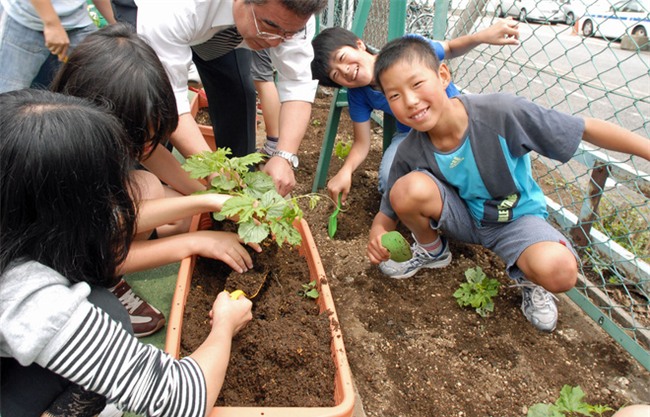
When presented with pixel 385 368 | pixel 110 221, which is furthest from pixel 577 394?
pixel 110 221

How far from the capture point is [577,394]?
1175 mm

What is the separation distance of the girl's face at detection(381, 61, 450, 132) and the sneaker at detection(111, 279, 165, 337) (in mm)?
1175

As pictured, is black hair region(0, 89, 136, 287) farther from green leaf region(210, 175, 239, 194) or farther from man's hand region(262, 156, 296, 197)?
man's hand region(262, 156, 296, 197)

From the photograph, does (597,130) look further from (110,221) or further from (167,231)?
(167,231)

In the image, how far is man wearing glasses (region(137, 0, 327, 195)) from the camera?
1.56 m

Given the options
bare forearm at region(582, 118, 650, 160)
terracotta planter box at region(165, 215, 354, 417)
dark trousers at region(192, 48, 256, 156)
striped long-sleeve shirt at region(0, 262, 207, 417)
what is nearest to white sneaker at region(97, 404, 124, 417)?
terracotta planter box at region(165, 215, 354, 417)

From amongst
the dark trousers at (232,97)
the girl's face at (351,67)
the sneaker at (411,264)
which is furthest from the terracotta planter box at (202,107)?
the sneaker at (411,264)

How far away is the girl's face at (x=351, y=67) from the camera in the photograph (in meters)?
2.21

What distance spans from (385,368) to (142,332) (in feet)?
2.92

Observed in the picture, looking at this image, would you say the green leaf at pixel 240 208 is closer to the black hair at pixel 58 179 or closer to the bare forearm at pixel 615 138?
the black hair at pixel 58 179

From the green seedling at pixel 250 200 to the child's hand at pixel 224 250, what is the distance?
15 centimetres

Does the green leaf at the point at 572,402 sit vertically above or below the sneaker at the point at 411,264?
above

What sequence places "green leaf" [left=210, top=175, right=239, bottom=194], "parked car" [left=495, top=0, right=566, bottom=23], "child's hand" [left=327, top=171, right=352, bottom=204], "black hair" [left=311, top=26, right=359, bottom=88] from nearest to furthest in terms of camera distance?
"green leaf" [left=210, top=175, right=239, bottom=194] → "parked car" [left=495, top=0, right=566, bottom=23] → "child's hand" [left=327, top=171, right=352, bottom=204] → "black hair" [left=311, top=26, right=359, bottom=88]

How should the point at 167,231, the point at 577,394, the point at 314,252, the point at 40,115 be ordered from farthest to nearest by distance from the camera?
the point at 167,231, the point at 314,252, the point at 577,394, the point at 40,115
